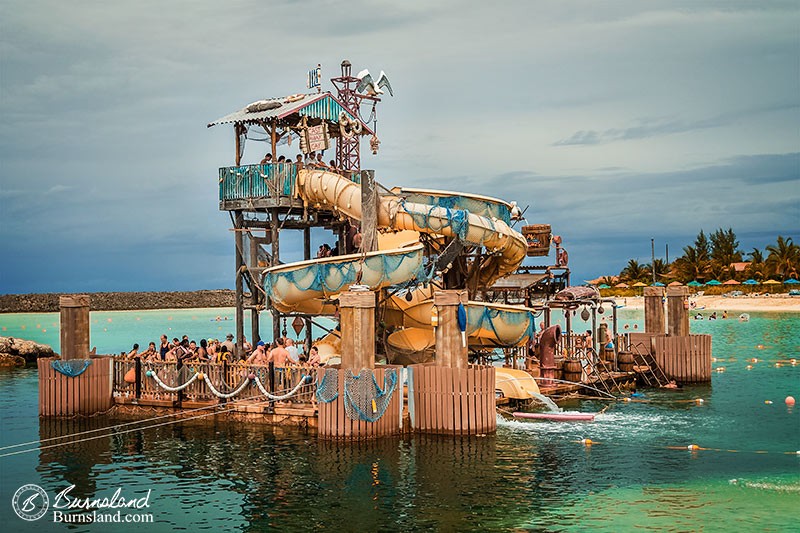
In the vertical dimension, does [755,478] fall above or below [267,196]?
below

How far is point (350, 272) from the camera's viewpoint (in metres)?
24.8

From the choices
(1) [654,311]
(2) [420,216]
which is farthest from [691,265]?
(2) [420,216]

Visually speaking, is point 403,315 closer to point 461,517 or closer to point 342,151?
point 342,151

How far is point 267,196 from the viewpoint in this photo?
29641 mm

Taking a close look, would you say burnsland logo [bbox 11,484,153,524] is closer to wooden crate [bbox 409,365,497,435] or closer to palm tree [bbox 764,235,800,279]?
wooden crate [bbox 409,365,497,435]

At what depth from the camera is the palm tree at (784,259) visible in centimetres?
11400

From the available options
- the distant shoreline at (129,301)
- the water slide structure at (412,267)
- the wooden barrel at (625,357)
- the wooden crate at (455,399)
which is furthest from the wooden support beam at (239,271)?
the distant shoreline at (129,301)

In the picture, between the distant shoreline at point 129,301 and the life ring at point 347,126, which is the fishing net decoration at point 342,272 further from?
the distant shoreline at point 129,301

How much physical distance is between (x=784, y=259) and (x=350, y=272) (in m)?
104

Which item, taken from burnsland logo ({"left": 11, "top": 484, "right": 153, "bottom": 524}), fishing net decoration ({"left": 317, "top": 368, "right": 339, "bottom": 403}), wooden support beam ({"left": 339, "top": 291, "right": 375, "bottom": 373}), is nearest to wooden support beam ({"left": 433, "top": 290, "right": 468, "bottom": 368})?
wooden support beam ({"left": 339, "top": 291, "right": 375, "bottom": 373})

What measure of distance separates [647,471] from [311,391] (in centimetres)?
911

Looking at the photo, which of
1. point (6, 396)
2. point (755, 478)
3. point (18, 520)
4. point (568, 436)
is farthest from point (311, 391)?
point (6, 396)

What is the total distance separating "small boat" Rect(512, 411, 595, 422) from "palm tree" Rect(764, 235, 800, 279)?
9844 cm

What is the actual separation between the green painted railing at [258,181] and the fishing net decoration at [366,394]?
9730 millimetres
